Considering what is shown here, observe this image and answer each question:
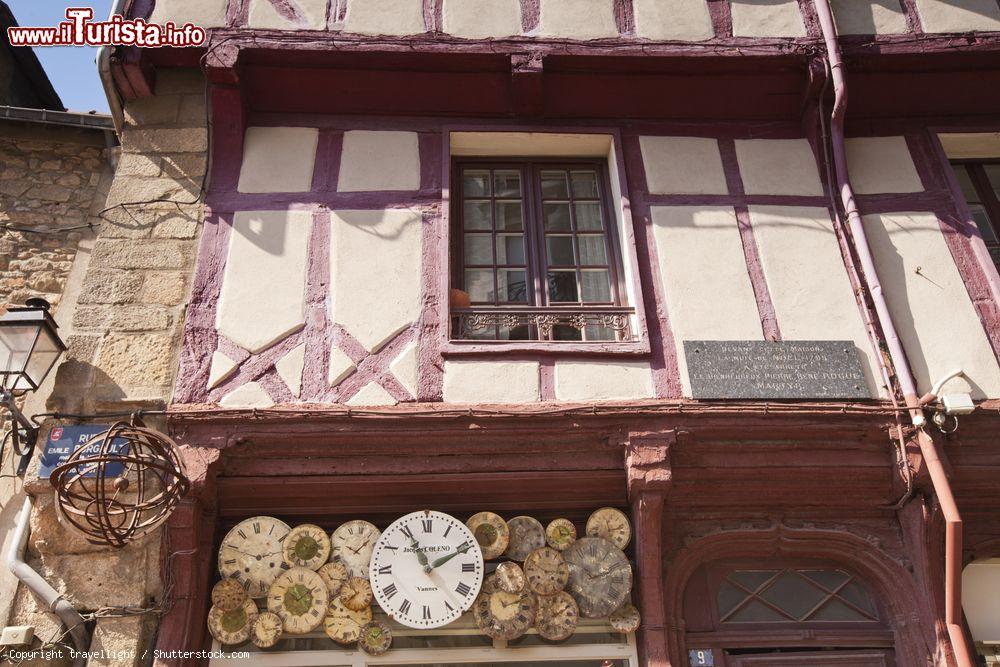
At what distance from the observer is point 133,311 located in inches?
177

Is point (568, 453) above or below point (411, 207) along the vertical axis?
below

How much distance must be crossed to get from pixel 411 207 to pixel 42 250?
94.7 inches

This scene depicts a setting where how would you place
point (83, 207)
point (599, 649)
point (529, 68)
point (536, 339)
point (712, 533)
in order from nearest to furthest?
point (599, 649) < point (712, 533) < point (536, 339) < point (529, 68) < point (83, 207)

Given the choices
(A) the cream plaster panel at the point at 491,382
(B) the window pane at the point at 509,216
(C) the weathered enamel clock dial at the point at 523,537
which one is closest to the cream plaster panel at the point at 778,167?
(B) the window pane at the point at 509,216

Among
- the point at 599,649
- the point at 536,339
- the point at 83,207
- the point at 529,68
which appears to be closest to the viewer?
the point at 599,649

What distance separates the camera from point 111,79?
5109 millimetres

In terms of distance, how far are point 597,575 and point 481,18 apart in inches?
136

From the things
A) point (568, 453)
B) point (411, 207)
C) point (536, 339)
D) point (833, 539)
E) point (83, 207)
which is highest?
point (83, 207)

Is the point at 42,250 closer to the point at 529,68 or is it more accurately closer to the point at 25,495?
the point at 25,495

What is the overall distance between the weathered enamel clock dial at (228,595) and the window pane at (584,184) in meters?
3.01

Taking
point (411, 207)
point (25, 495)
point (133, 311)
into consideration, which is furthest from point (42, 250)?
point (411, 207)

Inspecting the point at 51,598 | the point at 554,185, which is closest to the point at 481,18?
the point at 554,185

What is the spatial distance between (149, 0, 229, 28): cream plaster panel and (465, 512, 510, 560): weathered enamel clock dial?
3.45 meters

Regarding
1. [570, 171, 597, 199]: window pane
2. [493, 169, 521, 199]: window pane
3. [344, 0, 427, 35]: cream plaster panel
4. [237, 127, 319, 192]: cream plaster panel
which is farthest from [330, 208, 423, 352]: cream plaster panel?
[344, 0, 427, 35]: cream plaster panel
